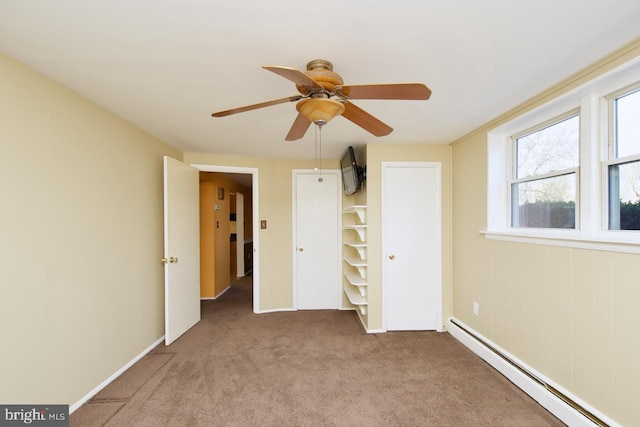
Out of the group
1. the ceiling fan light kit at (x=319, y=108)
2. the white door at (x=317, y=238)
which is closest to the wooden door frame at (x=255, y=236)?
the white door at (x=317, y=238)

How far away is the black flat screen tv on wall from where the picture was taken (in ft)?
10.5

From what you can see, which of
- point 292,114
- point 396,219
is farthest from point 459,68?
point 396,219

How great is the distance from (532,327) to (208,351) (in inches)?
113

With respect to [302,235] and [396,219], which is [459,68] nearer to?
[396,219]

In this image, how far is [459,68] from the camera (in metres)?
1.59

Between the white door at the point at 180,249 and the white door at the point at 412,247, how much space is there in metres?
2.34

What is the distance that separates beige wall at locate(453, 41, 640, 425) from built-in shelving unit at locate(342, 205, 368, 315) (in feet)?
3.67

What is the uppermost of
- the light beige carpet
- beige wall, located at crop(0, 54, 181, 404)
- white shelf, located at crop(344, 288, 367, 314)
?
Answer: beige wall, located at crop(0, 54, 181, 404)

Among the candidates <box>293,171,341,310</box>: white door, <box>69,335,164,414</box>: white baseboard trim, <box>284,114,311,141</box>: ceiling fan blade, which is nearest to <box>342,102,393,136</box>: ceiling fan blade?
<box>284,114,311,141</box>: ceiling fan blade

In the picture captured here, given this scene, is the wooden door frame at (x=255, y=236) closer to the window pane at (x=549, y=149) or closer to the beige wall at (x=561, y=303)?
the beige wall at (x=561, y=303)

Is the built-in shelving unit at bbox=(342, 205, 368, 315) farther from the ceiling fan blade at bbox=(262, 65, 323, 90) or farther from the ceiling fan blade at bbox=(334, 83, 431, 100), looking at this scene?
the ceiling fan blade at bbox=(262, 65, 323, 90)

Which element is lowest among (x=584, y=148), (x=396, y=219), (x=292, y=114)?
→ (x=396, y=219)

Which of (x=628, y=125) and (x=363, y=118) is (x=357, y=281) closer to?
(x=363, y=118)

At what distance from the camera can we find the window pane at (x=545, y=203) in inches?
74.4
